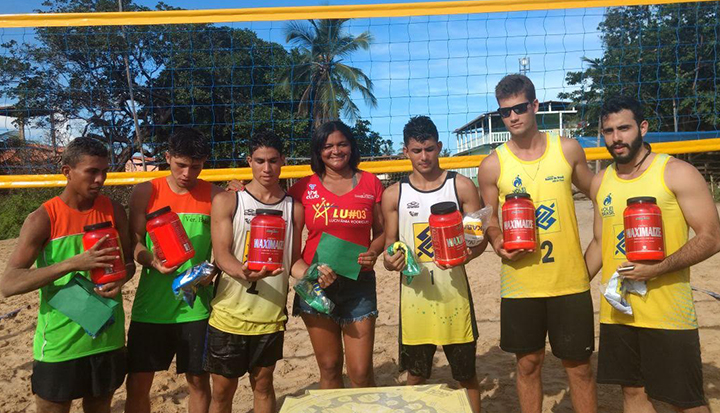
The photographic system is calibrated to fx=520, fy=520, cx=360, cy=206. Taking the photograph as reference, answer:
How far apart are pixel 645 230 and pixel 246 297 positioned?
1.95 m

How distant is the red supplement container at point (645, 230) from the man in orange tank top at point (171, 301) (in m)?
2.12

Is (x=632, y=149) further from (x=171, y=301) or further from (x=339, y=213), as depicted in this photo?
(x=171, y=301)

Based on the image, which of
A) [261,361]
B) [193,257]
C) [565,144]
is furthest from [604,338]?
[193,257]

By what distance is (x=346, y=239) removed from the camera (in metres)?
2.87

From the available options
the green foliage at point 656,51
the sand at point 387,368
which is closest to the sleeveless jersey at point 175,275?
Result: the sand at point 387,368

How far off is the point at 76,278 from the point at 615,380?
9.01ft

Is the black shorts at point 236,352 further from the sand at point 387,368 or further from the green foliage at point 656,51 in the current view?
the green foliage at point 656,51

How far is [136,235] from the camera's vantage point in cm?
284

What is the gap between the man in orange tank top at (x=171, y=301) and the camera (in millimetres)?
2764

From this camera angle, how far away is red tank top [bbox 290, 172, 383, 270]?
2869 mm

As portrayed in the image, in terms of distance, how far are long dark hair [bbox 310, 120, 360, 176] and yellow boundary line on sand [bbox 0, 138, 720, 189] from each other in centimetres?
91

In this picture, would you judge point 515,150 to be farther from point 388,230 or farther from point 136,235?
point 136,235

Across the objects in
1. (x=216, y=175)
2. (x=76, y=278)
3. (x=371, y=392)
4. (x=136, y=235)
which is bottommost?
(x=371, y=392)

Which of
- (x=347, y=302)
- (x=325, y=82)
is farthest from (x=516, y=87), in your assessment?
(x=325, y=82)
